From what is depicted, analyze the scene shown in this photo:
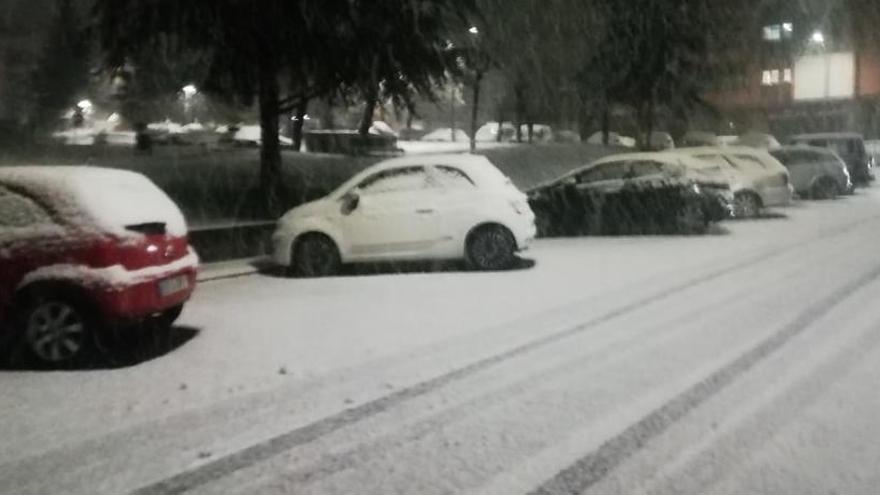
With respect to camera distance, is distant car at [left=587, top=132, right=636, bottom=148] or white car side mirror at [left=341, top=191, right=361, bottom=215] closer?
white car side mirror at [left=341, top=191, right=361, bottom=215]

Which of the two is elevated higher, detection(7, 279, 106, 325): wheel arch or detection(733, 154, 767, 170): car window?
detection(733, 154, 767, 170): car window

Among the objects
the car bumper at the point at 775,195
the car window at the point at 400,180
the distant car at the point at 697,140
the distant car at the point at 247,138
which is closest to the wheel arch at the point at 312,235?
the car window at the point at 400,180

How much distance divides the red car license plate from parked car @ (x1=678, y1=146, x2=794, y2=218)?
14.7m

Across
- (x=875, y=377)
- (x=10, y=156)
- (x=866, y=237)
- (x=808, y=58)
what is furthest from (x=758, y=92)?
(x=875, y=377)

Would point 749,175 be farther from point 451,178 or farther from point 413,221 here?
point 413,221

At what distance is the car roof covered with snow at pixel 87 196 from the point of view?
8.46 metres

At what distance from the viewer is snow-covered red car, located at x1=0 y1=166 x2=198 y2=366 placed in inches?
330

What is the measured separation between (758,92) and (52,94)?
46.7 meters

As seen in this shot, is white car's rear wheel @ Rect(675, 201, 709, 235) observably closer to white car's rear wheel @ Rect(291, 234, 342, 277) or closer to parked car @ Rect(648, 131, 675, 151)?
white car's rear wheel @ Rect(291, 234, 342, 277)

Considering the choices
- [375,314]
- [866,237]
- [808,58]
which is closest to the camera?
[375,314]

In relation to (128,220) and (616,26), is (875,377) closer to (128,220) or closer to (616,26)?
(128,220)

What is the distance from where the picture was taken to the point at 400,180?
14227 mm

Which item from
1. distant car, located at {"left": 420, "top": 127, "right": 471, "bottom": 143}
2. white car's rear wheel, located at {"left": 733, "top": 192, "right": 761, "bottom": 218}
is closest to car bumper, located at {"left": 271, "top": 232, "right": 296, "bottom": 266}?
white car's rear wheel, located at {"left": 733, "top": 192, "right": 761, "bottom": 218}

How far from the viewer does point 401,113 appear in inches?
854
